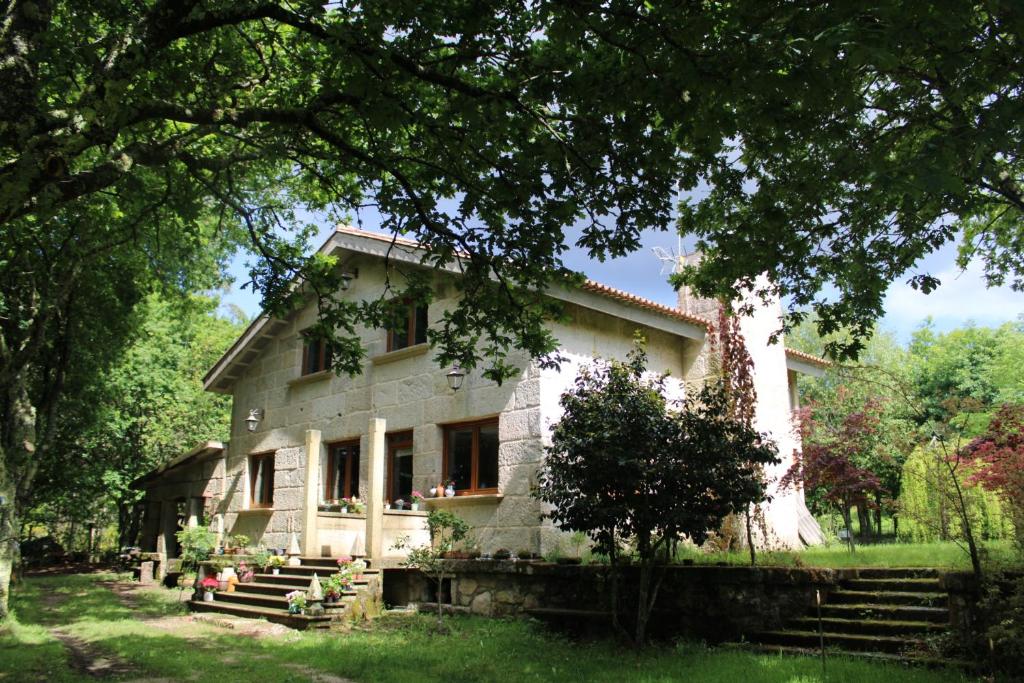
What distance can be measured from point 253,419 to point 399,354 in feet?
18.0

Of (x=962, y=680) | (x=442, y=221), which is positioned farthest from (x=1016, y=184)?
(x=442, y=221)

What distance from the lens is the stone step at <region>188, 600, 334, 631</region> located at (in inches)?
448

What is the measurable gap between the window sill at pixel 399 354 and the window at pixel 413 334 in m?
0.26

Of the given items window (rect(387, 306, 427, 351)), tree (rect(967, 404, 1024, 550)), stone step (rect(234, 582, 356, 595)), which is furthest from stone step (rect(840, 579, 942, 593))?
window (rect(387, 306, 427, 351))

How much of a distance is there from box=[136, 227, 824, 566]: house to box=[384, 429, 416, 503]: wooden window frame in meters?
0.02

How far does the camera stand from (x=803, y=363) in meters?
17.5

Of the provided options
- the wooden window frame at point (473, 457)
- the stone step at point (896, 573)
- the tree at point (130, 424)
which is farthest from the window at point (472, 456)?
the tree at point (130, 424)

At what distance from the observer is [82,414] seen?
2002cm

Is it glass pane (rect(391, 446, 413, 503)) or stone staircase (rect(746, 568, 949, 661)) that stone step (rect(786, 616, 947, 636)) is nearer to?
stone staircase (rect(746, 568, 949, 661))

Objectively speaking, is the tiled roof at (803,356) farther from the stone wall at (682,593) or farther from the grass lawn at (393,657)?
the grass lawn at (393,657)

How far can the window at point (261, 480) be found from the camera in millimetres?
18484

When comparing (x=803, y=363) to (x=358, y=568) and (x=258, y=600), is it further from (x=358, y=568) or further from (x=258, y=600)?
(x=258, y=600)

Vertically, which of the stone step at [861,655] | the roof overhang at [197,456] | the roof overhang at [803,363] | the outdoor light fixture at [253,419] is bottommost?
the stone step at [861,655]

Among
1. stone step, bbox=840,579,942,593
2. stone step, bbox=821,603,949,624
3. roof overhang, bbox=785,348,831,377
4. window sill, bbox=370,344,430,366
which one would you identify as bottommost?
stone step, bbox=821,603,949,624
